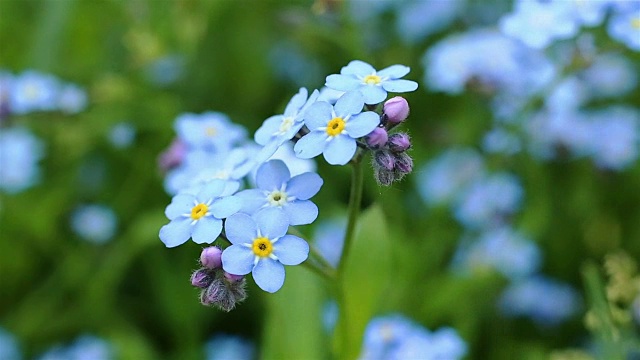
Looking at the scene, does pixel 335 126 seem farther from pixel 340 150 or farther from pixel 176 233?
pixel 176 233

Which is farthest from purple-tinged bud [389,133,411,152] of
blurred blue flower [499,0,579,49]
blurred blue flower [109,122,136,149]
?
blurred blue flower [109,122,136,149]

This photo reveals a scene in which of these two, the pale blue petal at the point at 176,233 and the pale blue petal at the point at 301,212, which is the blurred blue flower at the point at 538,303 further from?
the pale blue petal at the point at 176,233

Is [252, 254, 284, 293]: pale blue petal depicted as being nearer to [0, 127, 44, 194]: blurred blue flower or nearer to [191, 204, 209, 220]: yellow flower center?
[191, 204, 209, 220]: yellow flower center

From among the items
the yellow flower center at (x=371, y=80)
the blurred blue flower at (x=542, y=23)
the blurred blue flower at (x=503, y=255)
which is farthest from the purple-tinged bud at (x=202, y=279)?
the blurred blue flower at (x=503, y=255)

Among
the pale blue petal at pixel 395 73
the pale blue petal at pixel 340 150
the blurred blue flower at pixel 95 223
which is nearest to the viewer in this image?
the pale blue petal at pixel 340 150

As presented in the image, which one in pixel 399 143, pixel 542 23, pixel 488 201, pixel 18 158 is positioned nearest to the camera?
pixel 399 143

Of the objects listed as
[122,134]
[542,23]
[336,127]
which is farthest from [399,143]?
[122,134]
